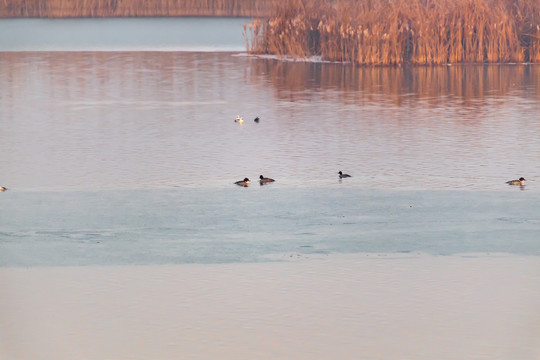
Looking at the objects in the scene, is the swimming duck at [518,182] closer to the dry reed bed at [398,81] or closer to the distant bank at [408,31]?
the dry reed bed at [398,81]

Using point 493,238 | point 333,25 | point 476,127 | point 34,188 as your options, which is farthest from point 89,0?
point 493,238

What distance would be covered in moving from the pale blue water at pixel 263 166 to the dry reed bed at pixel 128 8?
20449mm

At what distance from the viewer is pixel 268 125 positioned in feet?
57.1

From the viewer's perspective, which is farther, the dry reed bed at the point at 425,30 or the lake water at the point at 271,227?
the dry reed bed at the point at 425,30

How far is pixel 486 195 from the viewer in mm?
11633

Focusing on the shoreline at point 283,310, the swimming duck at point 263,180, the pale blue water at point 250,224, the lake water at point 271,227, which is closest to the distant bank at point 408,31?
the lake water at point 271,227

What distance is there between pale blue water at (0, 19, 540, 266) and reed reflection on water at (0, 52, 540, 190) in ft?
0.15

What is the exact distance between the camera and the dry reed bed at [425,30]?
87.8ft

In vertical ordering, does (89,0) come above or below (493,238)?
above

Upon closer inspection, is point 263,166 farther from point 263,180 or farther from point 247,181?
point 247,181

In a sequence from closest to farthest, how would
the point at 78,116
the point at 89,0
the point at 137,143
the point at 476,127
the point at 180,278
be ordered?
the point at 180,278, the point at 137,143, the point at 476,127, the point at 78,116, the point at 89,0

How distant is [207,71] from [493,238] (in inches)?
690

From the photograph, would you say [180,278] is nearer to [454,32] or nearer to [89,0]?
[454,32]

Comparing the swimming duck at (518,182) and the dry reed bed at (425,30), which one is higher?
the dry reed bed at (425,30)
